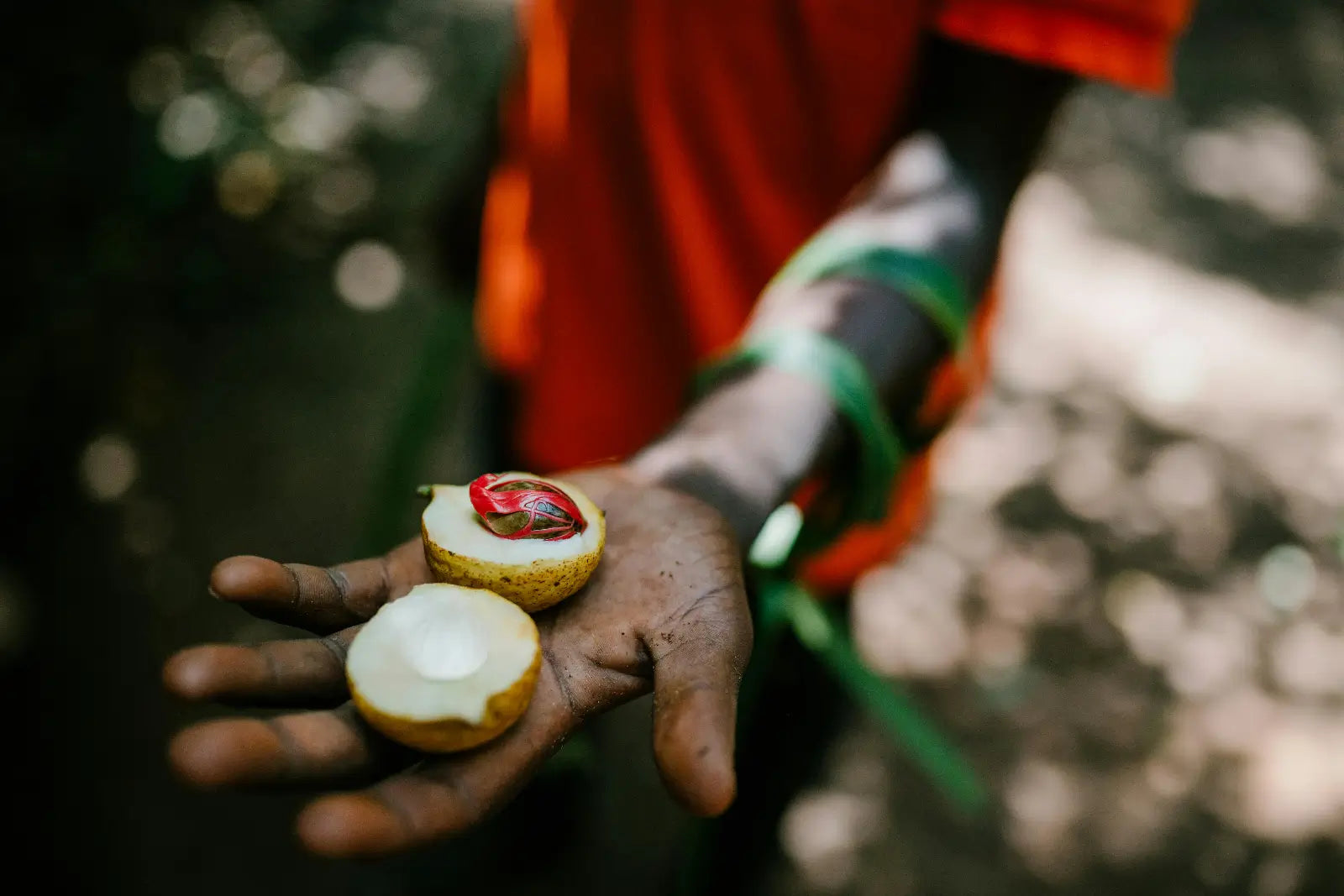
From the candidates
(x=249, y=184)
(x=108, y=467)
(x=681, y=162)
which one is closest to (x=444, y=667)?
(x=681, y=162)

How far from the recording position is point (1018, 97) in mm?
1392

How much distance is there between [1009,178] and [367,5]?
3629 mm

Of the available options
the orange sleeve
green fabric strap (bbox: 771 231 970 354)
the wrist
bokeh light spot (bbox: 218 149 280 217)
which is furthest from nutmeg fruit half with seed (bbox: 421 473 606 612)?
bokeh light spot (bbox: 218 149 280 217)

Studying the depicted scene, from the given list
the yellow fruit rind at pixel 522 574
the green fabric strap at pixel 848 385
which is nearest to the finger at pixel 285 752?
the yellow fruit rind at pixel 522 574

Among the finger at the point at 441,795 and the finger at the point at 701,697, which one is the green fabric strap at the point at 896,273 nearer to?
the finger at the point at 701,697

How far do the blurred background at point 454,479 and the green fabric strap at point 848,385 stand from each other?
2.04 ft

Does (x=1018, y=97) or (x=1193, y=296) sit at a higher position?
(x=1018, y=97)

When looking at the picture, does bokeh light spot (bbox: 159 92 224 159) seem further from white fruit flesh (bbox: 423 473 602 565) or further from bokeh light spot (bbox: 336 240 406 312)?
white fruit flesh (bbox: 423 473 602 565)

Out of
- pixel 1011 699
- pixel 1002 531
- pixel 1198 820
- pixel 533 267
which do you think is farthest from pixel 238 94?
pixel 1198 820

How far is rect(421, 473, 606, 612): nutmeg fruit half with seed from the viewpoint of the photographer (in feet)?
3.51

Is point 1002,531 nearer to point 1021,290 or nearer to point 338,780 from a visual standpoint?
point 1021,290

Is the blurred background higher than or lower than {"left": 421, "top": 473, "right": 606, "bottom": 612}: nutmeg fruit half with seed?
lower

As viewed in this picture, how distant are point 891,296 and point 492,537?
0.62 m

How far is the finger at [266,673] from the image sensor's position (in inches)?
34.2
